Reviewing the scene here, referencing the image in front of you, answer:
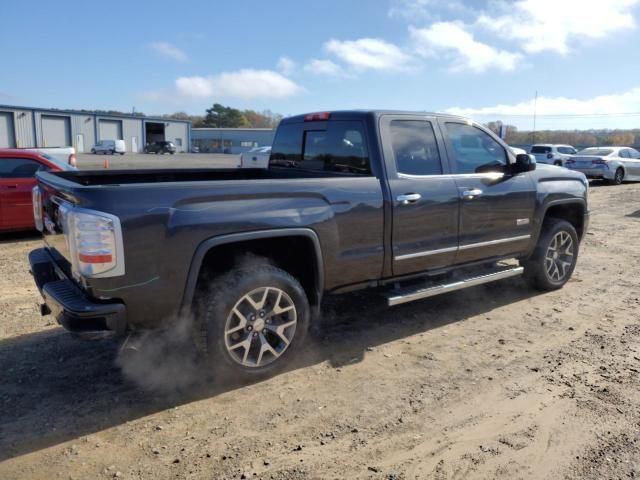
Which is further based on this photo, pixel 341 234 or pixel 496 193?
pixel 496 193

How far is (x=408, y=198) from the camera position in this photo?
14.5 feet

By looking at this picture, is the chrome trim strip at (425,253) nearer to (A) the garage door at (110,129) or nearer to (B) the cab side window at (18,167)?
(B) the cab side window at (18,167)

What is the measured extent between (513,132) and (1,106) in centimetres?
6822

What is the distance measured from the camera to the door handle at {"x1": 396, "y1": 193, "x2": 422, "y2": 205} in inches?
172

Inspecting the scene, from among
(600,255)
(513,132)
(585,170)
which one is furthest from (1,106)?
(513,132)

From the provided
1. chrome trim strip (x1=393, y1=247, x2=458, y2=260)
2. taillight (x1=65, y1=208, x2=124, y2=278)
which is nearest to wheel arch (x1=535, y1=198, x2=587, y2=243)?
chrome trim strip (x1=393, y1=247, x2=458, y2=260)

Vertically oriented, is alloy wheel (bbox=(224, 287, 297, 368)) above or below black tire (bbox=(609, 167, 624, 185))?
below

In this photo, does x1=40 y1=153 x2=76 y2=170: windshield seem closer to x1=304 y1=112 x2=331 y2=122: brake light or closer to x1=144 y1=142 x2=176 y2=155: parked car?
x1=304 y1=112 x2=331 y2=122: brake light

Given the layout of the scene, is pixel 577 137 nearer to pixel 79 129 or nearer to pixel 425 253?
pixel 79 129

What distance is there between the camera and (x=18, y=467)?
9.32ft

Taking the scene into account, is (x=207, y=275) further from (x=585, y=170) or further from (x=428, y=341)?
(x=585, y=170)

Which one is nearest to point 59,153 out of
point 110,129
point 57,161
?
point 57,161

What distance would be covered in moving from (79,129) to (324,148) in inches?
2440

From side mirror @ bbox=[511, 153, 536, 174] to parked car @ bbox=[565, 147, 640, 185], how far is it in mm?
17357
